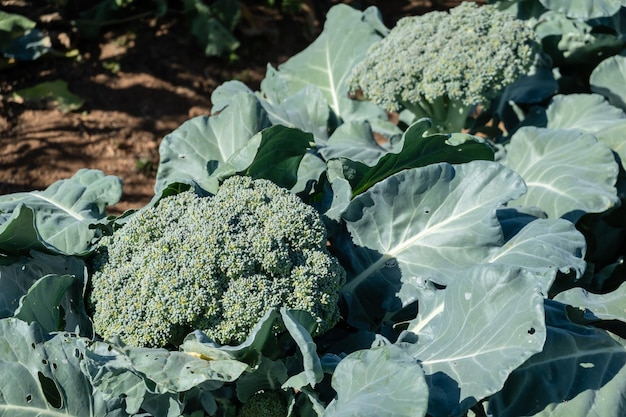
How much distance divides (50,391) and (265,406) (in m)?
0.74

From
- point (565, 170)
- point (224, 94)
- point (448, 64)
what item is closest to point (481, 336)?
point (565, 170)

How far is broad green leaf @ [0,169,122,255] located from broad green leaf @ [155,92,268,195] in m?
0.26

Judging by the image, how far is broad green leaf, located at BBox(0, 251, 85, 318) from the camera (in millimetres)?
2543

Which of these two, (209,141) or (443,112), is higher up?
(209,141)

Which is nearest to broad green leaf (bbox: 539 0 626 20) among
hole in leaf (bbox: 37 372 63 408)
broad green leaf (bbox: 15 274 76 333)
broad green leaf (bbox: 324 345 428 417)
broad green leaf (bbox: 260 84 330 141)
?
broad green leaf (bbox: 260 84 330 141)

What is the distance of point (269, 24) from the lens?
20.6 feet

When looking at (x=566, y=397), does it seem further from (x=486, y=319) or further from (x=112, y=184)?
(x=112, y=184)

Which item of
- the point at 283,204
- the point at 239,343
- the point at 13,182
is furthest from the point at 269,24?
the point at 239,343

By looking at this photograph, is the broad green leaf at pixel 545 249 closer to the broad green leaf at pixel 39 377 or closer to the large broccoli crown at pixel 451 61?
the large broccoli crown at pixel 451 61

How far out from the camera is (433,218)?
273cm

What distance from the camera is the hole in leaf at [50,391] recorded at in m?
2.37

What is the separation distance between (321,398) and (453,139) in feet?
4.22

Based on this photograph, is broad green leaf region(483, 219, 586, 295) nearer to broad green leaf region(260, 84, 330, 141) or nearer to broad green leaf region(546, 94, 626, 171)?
broad green leaf region(546, 94, 626, 171)

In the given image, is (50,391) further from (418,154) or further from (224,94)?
(224,94)
